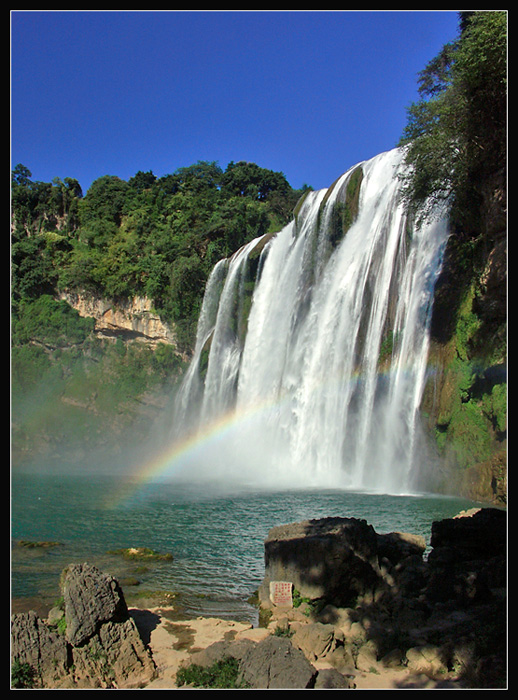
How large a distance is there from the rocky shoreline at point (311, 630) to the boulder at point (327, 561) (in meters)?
0.01

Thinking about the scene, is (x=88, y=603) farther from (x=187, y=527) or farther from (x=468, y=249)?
(x=468, y=249)

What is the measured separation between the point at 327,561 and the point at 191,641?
5.92 ft

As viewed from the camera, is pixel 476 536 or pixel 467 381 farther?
pixel 467 381

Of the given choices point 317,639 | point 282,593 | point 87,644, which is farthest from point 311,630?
point 87,644

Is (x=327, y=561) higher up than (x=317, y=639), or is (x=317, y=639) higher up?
(x=327, y=561)

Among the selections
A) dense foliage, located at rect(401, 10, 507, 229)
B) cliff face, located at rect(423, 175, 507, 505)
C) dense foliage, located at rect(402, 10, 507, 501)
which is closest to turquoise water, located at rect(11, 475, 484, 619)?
cliff face, located at rect(423, 175, 507, 505)

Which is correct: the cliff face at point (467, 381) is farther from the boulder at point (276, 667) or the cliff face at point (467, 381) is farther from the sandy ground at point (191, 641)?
the boulder at point (276, 667)

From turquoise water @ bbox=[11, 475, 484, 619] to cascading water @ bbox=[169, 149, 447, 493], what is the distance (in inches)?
126

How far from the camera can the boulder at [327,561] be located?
662 cm

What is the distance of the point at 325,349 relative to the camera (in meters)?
21.3

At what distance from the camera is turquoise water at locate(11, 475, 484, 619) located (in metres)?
8.32

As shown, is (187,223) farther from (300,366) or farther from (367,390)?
(367,390)

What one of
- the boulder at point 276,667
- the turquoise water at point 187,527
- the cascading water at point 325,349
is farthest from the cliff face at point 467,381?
the boulder at point 276,667

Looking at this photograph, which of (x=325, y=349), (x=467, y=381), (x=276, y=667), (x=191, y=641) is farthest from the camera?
(x=325, y=349)
